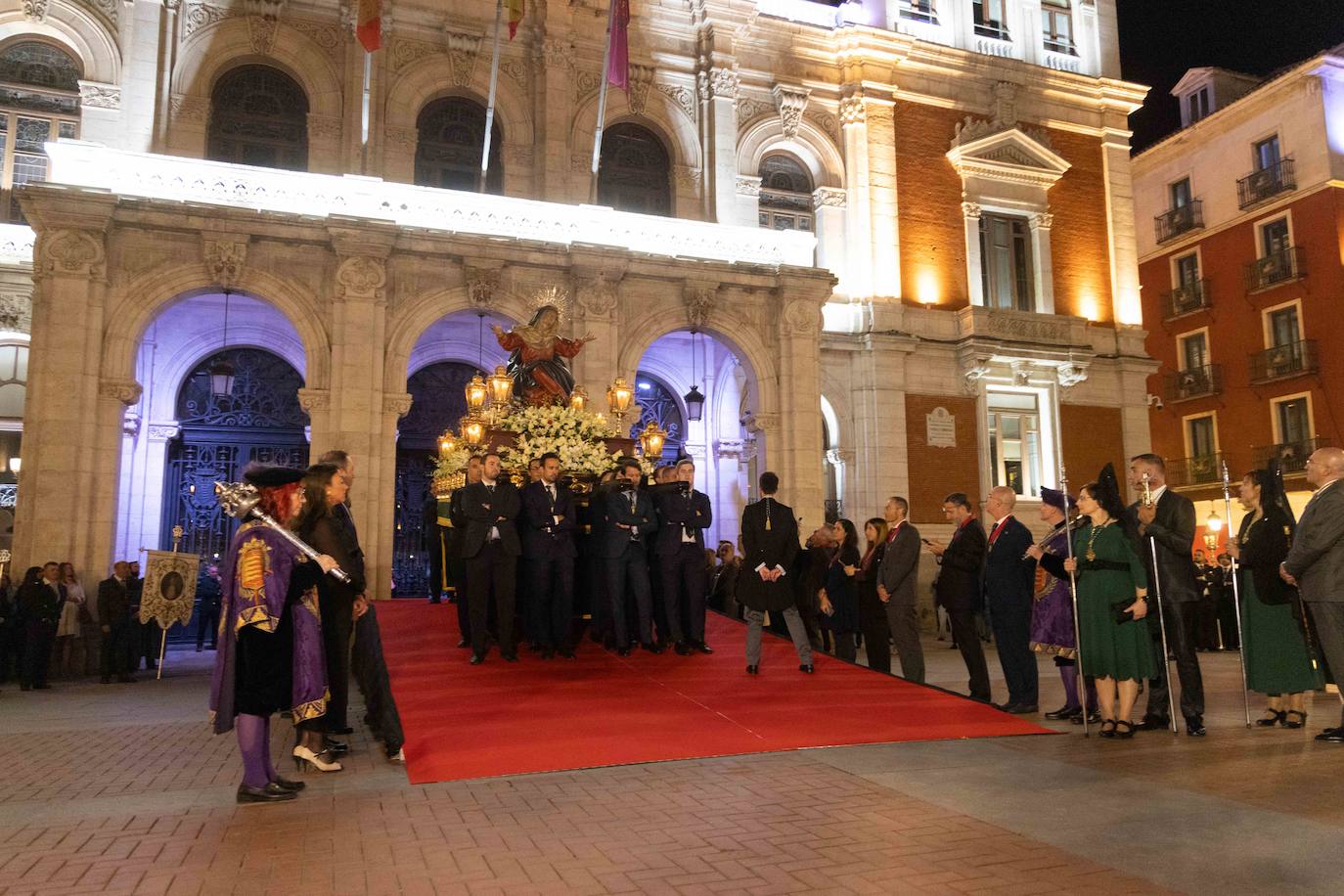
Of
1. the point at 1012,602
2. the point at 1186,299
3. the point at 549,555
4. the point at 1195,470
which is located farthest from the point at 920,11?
the point at 549,555

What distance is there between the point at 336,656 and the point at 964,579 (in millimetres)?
5712

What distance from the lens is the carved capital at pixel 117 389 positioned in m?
15.5

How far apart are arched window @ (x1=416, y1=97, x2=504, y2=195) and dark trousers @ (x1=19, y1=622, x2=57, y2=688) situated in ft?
36.7

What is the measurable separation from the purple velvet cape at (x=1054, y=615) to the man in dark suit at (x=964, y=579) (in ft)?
2.47

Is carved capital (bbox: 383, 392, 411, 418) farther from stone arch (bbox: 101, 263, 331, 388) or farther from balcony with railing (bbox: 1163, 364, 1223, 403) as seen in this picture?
balcony with railing (bbox: 1163, 364, 1223, 403)

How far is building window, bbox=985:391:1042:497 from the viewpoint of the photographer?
23.5 m

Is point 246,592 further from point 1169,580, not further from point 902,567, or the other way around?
point 1169,580

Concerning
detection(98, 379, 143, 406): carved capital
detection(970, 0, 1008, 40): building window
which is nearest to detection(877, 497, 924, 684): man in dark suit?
detection(98, 379, 143, 406): carved capital

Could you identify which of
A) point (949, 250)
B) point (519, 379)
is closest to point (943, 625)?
point (949, 250)

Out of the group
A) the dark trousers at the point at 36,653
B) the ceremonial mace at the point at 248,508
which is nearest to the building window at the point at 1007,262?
the dark trousers at the point at 36,653

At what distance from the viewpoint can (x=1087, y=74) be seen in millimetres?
25516

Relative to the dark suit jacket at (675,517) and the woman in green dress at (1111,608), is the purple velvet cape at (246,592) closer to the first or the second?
the dark suit jacket at (675,517)

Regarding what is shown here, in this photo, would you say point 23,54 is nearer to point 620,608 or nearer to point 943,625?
point 620,608

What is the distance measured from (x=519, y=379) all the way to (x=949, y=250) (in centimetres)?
1386
